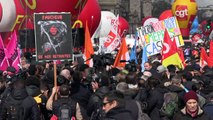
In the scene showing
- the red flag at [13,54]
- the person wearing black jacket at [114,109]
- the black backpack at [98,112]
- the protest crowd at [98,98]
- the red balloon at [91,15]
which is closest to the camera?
the person wearing black jacket at [114,109]

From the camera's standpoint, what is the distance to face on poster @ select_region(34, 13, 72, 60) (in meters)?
9.62

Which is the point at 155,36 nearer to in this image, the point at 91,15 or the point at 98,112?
the point at 91,15

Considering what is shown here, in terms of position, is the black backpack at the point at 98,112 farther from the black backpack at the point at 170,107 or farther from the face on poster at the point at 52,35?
the face on poster at the point at 52,35

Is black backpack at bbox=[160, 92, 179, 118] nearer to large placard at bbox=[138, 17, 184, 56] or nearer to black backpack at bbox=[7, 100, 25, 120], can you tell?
black backpack at bbox=[7, 100, 25, 120]

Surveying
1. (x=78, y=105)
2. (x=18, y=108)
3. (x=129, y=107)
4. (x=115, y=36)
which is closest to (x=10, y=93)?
(x=18, y=108)

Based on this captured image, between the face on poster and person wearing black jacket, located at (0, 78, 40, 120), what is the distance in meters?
1.38

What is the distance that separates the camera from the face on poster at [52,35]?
9.62 meters

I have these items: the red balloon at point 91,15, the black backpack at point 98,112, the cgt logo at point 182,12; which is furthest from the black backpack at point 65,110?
the cgt logo at point 182,12

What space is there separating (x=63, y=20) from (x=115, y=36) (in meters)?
10.3

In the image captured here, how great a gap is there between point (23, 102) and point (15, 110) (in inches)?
5.6

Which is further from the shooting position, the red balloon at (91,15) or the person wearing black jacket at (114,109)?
the red balloon at (91,15)

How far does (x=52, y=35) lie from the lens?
955 cm

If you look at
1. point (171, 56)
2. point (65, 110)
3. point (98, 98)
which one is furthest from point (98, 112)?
point (171, 56)

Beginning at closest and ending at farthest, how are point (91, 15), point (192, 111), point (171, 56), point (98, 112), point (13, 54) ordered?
point (192, 111) → point (98, 112) → point (171, 56) → point (13, 54) → point (91, 15)
